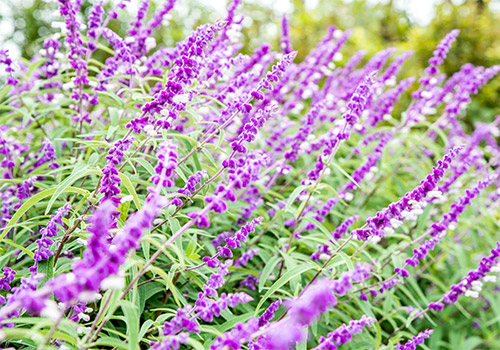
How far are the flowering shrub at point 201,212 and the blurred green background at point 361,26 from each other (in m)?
4.05

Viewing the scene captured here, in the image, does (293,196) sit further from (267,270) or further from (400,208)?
(400,208)

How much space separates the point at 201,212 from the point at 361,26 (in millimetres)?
20334

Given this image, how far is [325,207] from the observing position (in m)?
4.14

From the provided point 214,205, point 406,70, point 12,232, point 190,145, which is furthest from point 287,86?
point 406,70

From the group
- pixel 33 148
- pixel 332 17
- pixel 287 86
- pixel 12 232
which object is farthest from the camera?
pixel 332 17

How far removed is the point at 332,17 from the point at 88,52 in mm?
15667

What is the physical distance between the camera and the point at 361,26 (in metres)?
20.5

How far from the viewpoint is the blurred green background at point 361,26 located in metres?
13.9

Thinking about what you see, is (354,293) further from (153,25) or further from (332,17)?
(332,17)

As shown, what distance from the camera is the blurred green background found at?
45.5 ft

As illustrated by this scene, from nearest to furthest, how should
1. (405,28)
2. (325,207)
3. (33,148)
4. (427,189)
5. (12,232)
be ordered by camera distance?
(427,189)
(12,232)
(325,207)
(33,148)
(405,28)

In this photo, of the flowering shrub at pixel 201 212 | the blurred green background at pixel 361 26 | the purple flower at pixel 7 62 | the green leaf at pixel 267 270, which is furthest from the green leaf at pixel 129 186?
the blurred green background at pixel 361 26

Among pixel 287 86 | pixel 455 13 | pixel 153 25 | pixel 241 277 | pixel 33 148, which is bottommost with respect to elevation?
pixel 33 148

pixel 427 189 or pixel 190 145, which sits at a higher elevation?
pixel 427 189
